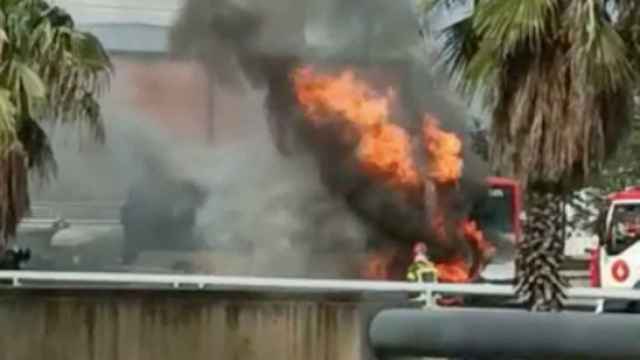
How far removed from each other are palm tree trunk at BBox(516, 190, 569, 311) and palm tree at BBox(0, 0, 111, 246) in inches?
165

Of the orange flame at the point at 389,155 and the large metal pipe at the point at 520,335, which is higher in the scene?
the orange flame at the point at 389,155

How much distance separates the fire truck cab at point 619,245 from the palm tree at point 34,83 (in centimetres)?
1083

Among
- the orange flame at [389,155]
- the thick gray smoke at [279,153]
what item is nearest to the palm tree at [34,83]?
the thick gray smoke at [279,153]

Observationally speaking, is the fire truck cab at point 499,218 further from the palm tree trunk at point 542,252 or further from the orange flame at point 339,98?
the palm tree trunk at point 542,252

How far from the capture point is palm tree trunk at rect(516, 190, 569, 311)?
8.89 m

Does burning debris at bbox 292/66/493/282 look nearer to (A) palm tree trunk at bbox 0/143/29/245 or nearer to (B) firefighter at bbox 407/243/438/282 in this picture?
(B) firefighter at bbox 407/243/438/282

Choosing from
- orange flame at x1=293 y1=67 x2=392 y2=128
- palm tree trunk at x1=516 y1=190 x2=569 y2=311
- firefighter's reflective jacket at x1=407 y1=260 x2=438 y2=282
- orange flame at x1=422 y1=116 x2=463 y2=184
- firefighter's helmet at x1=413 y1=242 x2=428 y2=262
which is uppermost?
orange flame at x1=293 y1=67 x2=392 y2=128

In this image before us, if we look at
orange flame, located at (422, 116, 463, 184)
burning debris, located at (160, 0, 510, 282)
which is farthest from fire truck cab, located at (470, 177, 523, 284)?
orange flame, located at (422, 116, 463, 184)

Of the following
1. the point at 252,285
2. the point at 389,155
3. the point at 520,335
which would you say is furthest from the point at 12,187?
the point at 389,155

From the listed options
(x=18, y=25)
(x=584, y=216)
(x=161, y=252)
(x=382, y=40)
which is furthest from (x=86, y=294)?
(x=584, y=216)

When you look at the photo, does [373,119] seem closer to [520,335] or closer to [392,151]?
[392,151]

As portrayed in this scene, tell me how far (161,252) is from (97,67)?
32.9ft

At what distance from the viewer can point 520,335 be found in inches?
135

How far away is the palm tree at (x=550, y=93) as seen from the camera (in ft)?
28.6
